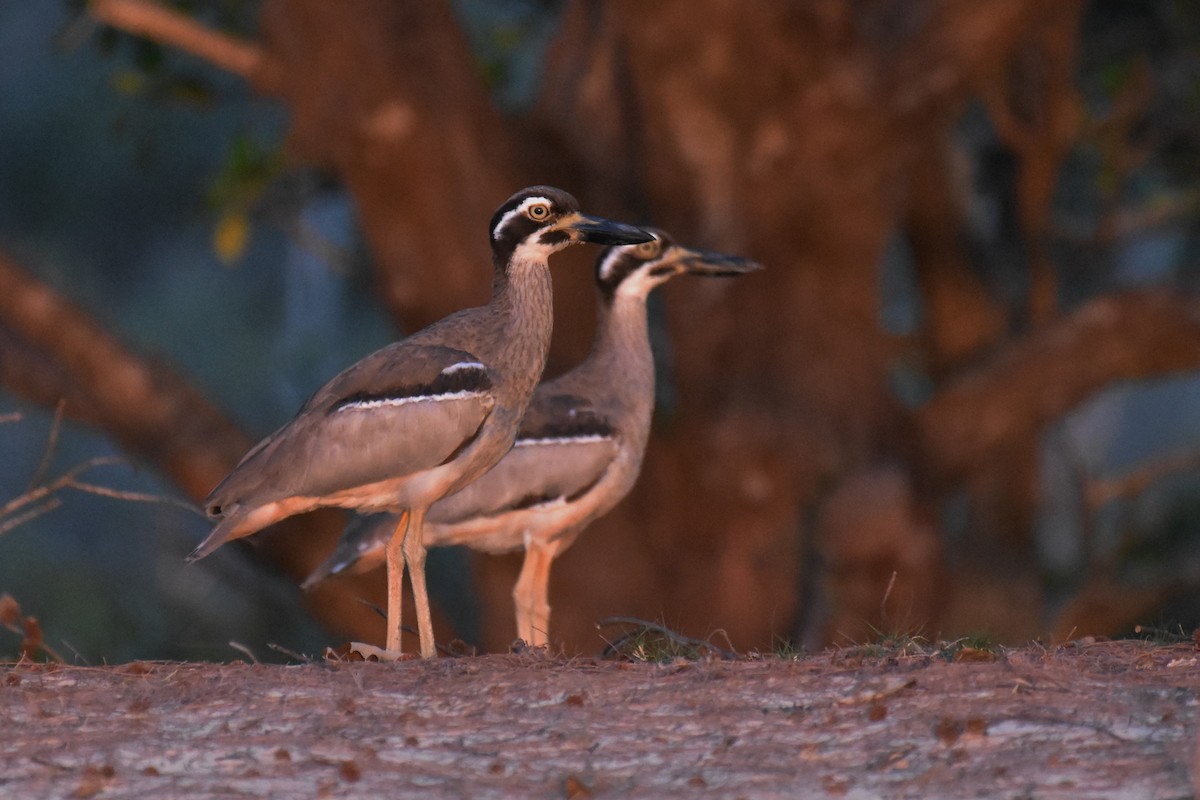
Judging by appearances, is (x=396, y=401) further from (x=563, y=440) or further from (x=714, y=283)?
(x=714, y=283)

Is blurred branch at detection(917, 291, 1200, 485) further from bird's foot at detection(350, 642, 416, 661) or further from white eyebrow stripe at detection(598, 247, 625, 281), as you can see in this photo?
bird's foot at detection(350, 642, 416, 661)

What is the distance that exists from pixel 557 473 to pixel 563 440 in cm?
18

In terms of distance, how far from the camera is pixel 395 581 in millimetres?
7531

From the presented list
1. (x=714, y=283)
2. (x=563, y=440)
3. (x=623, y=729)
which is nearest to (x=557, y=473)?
(x=563, y=440)

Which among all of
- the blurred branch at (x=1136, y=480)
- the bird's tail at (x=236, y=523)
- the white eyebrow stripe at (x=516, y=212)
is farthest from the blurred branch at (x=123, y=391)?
the blurred branch at (x=1136, y=480)

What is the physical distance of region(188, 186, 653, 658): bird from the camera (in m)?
7.16

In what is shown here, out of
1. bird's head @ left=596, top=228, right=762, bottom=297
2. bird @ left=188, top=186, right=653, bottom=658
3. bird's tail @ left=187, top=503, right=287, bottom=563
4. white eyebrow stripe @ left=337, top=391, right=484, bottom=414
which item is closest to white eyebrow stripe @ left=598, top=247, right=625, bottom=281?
bird's head @ left=596, top=228, right=762, bottom=297

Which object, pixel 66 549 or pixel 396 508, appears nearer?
pixel 396 508

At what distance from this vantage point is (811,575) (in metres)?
11.6

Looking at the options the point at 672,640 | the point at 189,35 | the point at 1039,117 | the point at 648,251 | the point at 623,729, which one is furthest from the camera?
the point at 1039,117

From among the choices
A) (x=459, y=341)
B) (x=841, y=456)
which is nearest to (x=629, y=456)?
(x=459, y=341)

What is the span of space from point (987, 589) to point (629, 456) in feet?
18.5

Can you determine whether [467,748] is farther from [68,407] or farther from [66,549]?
[66,549]

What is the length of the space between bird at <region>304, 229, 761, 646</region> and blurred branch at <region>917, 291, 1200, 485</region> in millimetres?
2539
